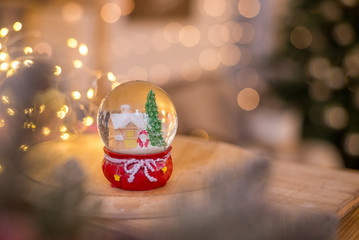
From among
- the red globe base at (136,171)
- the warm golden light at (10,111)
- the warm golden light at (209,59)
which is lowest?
the warm golden light at (209,59)

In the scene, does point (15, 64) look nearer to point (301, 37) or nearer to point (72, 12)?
point (72, 12)

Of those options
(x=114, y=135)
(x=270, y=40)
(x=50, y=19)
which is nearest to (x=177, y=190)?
(x=114, y=135)

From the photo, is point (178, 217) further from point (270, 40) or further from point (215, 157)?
point (270, 40)

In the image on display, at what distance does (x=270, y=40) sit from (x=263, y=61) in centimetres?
118

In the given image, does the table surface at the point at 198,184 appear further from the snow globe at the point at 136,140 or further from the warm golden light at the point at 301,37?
the warm golden light at the point at 301,37

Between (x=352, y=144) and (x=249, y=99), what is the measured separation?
1.19 meters

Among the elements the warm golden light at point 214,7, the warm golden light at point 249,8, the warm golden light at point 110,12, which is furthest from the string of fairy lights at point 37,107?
the warm golden light at point 249,8

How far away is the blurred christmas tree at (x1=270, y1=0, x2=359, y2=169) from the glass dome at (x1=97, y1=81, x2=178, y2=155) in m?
2.51

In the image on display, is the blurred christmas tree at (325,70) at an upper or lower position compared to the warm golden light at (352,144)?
upper

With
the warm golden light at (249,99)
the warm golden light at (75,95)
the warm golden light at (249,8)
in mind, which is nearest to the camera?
the warm golden light at (75,95)

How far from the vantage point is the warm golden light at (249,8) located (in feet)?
15.4

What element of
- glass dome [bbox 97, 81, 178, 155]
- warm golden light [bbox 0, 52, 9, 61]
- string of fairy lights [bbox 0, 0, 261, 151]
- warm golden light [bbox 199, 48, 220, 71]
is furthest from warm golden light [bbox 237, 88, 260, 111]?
warm golden light [bbox 0, 52, 9, 61]

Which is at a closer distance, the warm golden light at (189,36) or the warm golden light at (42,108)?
the warm golden light at (42,108)

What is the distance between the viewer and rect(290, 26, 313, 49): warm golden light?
3156 millimetres
